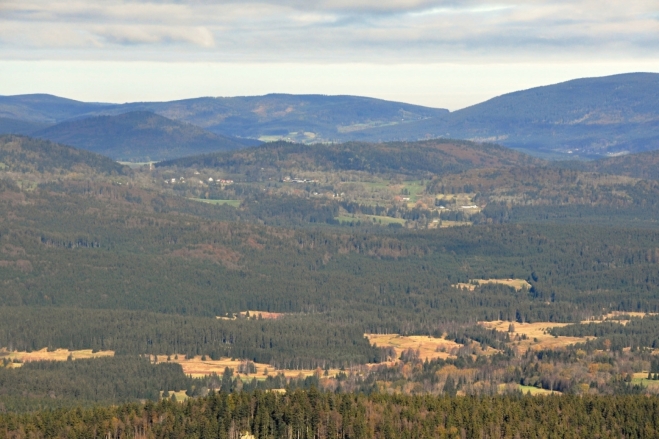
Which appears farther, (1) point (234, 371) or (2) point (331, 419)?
(1) point (234, 371)

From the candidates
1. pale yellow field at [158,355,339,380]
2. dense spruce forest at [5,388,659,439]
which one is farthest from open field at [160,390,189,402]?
dense spruce forest at [5,388,659,439]

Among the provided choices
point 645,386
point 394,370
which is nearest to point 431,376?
point 394,370

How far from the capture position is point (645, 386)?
573 feet

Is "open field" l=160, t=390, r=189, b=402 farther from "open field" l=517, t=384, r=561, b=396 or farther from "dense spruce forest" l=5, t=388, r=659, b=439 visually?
"open field" l=517, t=384, r=561, b=396

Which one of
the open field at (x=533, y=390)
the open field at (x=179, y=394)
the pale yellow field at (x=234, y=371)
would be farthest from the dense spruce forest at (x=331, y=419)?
the pale yellow field at (x=234, y=371)

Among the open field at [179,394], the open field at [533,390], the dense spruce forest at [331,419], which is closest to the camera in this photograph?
the dense spruce forest at [331,419]

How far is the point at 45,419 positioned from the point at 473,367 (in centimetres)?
7061

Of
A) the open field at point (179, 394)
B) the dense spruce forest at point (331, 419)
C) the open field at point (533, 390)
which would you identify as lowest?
the open field at point (179, 394)

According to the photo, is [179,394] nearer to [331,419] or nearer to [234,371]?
[234,371]

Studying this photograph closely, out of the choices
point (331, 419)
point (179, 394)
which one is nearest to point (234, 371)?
point (179, 394)

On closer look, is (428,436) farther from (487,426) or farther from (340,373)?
(340,373)

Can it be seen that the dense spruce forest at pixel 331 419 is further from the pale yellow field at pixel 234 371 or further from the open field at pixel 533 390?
the pale yellow field at pixel 234 371

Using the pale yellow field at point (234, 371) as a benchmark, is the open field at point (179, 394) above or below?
above

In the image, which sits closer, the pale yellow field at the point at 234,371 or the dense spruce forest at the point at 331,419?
the dense spruce forest at the point at 331,419
